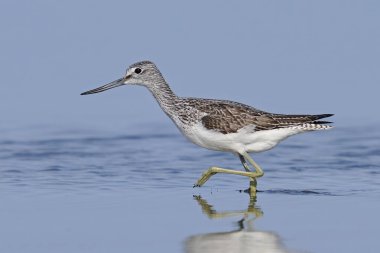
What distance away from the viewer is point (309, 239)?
42.0 ft

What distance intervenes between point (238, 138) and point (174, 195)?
1487 millimetres

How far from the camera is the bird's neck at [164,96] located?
56.6 ft

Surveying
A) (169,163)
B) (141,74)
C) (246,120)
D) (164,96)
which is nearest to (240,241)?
(246,120)

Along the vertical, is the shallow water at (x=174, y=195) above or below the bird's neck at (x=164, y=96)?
below

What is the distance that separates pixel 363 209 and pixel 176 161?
5.28 metres

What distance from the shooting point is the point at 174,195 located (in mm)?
15883

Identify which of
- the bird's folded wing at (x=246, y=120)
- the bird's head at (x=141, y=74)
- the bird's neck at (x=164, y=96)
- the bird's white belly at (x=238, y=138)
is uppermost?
the bird's head at (x=141, y=74)

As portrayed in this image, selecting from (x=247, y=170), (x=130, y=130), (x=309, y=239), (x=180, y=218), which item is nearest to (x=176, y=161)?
(x=247, y=170)

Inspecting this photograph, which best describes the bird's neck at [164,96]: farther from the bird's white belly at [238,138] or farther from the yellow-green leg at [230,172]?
the yellow-green leg at [230,172]

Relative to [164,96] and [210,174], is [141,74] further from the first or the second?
[210,174]

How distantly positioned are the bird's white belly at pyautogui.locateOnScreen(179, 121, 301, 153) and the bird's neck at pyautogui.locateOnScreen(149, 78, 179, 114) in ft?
1.87

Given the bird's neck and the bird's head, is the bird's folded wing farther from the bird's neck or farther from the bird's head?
the bird's head

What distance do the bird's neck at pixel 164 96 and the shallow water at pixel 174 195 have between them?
1.12 m

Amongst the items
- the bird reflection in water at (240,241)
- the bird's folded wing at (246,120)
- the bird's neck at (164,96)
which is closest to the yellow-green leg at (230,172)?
the bird's folded wing at (246,120)
